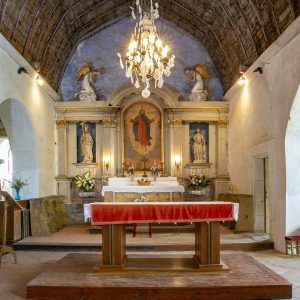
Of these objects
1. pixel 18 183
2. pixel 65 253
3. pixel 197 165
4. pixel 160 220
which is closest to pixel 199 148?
pixel 197 165

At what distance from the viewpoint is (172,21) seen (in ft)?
45.6

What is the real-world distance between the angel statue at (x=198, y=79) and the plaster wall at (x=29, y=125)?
13.8 ft

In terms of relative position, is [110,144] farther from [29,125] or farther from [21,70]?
[21,70]

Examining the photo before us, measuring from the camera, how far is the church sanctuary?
6215mm

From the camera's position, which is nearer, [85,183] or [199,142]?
[85,183]

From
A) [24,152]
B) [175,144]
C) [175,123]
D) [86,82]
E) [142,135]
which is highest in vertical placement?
[86,82]

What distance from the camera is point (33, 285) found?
5.54 m

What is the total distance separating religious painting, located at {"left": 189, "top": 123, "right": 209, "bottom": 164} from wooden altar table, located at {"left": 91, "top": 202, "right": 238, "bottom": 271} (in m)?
7.22

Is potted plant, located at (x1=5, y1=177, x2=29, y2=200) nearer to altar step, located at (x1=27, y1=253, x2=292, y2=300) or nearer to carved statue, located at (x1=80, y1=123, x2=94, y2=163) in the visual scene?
carved statue, located at (x1=80, y1=123, x2=94, y2=163)

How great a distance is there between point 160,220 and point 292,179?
340 centimetres

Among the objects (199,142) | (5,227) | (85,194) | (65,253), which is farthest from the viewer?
(199,142)

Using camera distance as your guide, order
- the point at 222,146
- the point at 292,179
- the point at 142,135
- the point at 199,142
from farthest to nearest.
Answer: the point at 222,146 < the point at 199,142 < the point at 142,135 < the point at 292,179

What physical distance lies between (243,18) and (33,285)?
766 cm

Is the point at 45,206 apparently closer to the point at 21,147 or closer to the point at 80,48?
the point at 21,147
